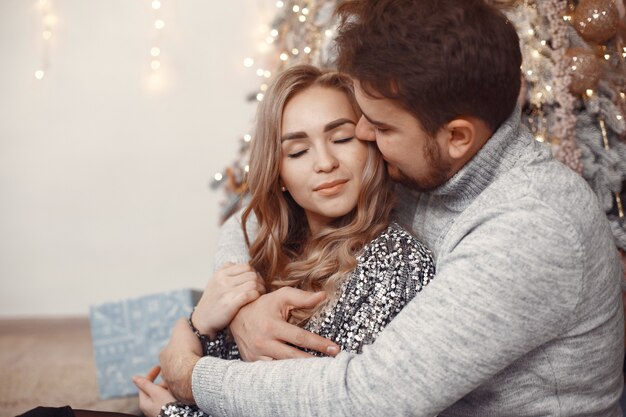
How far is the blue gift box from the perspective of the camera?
268 centimetres

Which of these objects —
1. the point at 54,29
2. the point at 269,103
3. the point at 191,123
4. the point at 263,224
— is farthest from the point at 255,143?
the point at 54,29

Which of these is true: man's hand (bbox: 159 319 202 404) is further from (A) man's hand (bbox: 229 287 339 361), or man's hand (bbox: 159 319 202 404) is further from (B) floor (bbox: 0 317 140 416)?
(B) floor (bbox: 0 317 140 416)

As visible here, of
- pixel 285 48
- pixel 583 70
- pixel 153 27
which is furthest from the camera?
pixel 153 27

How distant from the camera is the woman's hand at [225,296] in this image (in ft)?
5.23

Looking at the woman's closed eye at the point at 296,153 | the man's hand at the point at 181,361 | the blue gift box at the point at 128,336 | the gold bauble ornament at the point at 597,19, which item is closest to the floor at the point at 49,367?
the blue gift box at the point at 128,336

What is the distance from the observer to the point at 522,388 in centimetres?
127

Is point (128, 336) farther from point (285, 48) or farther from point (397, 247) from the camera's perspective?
point (397, 247)

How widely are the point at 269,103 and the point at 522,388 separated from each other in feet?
2.99

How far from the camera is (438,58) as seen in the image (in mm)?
1248

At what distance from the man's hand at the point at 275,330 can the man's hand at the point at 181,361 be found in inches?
4.2

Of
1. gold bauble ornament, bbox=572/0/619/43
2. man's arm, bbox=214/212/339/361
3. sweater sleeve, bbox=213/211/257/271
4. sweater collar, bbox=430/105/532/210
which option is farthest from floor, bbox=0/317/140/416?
gold bauble ornament, bbox=572/0/619/43

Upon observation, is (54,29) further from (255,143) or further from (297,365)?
(297,365)

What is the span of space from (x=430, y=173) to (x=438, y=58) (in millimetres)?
279

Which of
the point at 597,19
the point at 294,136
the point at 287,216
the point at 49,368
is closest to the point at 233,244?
the point at 287,216
